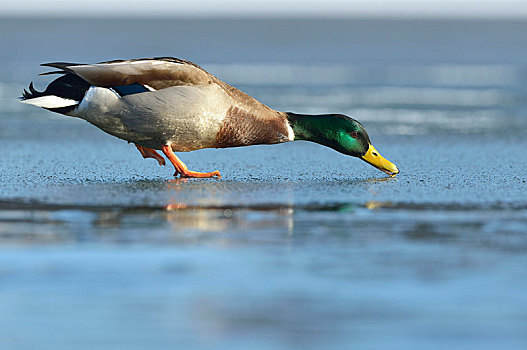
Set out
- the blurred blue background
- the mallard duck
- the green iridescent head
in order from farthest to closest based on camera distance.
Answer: the green iridescent head → the mallard duck → the blurred blue background

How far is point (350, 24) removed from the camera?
42.1 meters

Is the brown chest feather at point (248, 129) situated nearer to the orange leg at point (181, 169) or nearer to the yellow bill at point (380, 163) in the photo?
the orange leg at point (181, 169)

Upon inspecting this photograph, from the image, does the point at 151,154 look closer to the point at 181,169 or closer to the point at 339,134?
the point at 181,169

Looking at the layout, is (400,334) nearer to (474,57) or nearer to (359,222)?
(359,222)

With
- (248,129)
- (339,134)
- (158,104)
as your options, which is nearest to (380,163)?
(339,134)

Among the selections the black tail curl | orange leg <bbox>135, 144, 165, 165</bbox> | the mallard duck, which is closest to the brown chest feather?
the mallard duck

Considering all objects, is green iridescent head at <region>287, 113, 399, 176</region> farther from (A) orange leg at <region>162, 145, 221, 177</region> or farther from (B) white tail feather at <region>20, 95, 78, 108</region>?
(B) white tail feather at <region>20, 95, 78, 108</region>

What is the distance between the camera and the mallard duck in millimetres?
6660

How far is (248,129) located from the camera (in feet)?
23.2

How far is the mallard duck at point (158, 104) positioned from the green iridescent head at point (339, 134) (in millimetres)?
21

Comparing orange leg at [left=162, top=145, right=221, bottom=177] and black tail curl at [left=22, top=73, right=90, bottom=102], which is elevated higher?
black tail curl at [left=22, top=73, right=90, bottom=102]

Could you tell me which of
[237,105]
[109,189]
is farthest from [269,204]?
[237,105]

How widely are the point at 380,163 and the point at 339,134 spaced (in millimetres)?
364

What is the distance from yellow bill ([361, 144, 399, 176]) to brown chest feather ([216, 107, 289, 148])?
1.94ft
